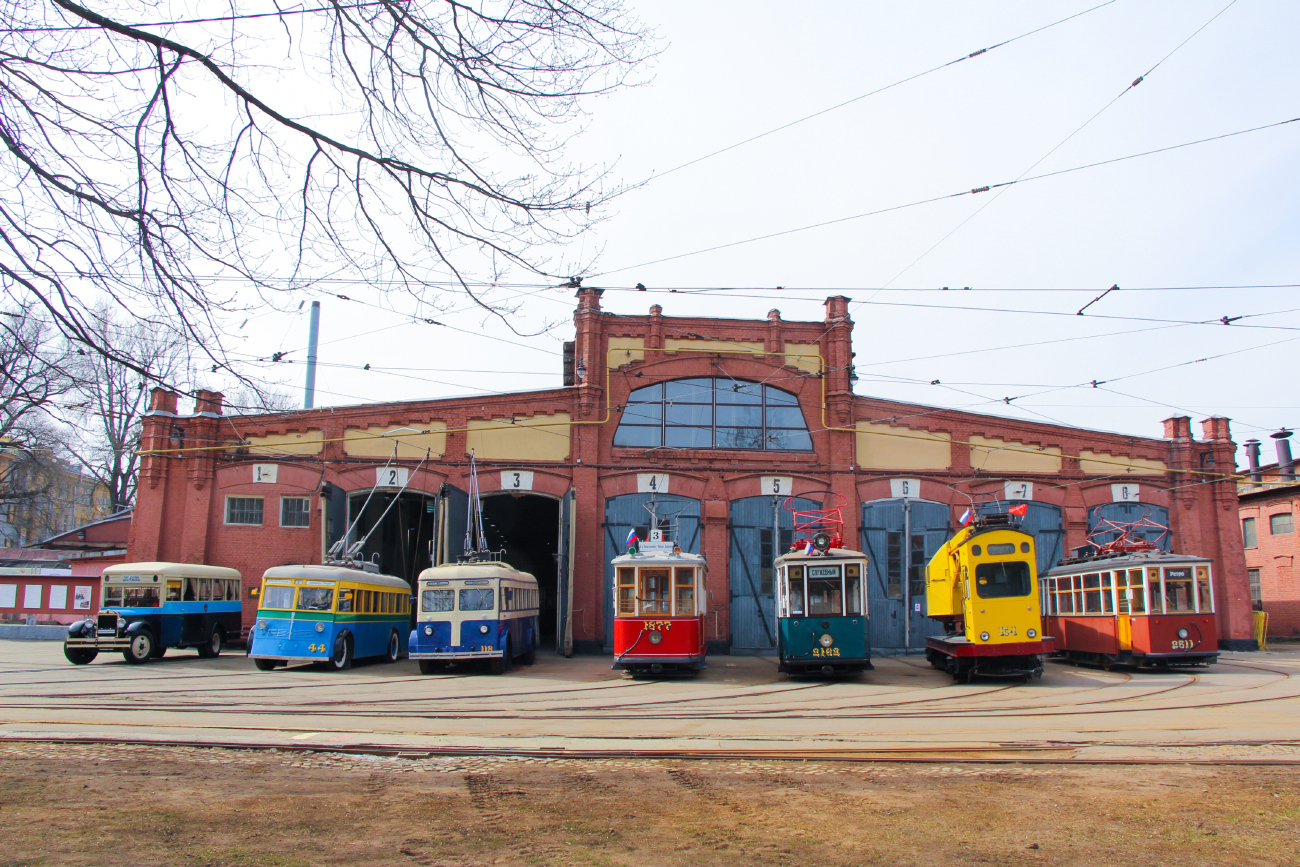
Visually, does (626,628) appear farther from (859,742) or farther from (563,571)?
(859,742)

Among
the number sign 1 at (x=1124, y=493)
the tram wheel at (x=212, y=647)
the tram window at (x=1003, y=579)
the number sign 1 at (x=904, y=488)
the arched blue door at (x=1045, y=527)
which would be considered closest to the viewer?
the tram window at (x=1003, y=579)

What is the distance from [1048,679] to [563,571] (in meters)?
12.9

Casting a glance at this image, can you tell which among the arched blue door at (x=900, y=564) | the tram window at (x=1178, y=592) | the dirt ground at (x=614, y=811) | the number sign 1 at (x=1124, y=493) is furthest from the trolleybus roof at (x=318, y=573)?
the number sign 1 at (x=1124, y=493)

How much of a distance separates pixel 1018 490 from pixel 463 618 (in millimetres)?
17907

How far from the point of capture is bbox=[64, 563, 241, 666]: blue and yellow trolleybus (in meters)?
20.0

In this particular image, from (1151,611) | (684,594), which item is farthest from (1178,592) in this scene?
(684,594)

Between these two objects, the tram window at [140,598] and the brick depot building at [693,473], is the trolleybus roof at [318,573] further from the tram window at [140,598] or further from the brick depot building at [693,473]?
the brick depot building at [693,473]

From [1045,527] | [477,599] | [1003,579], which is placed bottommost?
[477,599]

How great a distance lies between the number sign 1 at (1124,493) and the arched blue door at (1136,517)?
0.13 m

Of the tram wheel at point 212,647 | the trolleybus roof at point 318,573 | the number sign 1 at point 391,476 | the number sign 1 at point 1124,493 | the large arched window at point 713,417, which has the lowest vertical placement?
the tram wheel at point 212,647

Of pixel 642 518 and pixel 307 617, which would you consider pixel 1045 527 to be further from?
pixel 307 617

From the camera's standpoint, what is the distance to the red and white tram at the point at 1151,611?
19.1 meters

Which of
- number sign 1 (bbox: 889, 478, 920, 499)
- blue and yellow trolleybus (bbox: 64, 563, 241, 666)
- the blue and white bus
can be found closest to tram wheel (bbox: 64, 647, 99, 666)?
blue and yellow trolleybus (bbox: 64, 563, 241, 666)

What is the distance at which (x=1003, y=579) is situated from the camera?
1781 cm
